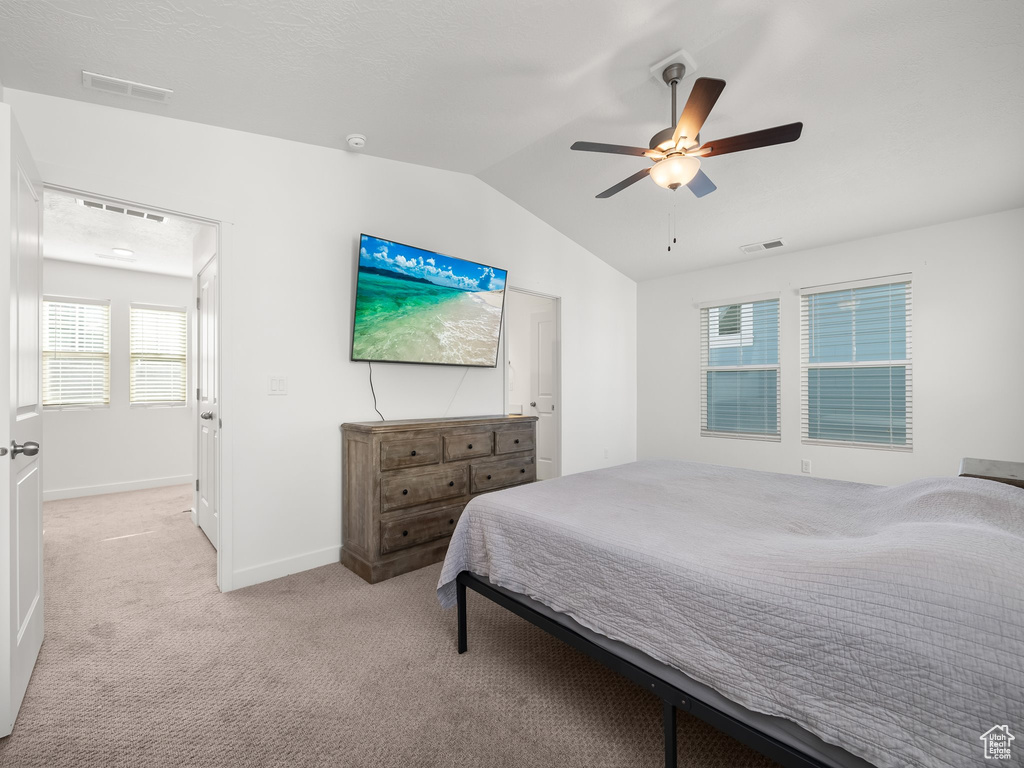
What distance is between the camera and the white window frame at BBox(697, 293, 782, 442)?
481 centimetres

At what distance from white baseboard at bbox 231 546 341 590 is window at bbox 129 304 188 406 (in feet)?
12.8

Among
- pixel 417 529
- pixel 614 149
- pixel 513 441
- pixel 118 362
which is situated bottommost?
pixel 417 529

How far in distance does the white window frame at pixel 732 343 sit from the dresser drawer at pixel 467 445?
303cm

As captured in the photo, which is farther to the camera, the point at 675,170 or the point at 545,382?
the point at 545,382

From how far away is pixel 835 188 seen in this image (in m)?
3.49

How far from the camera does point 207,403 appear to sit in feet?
11.5

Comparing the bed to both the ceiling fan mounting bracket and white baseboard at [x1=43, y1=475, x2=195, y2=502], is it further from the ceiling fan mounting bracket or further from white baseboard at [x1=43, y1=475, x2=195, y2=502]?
white baseboard at [x1=43, y1=475, x2=195, y2=502]

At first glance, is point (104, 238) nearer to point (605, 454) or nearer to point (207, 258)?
point (207, 258)

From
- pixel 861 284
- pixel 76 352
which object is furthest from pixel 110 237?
pixel 861 284

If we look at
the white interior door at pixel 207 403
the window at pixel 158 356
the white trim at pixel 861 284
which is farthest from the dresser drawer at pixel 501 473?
the window at pixel 158 356

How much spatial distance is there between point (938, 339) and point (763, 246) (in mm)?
1641

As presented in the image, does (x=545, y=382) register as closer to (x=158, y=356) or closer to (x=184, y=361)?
(x=184, y=361)

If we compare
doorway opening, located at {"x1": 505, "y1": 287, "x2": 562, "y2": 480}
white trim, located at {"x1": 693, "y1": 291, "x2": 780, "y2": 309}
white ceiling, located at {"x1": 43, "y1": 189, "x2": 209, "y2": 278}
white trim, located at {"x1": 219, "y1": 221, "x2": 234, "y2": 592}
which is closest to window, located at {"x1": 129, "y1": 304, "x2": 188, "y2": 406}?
white ceiling, located at {"x1": 43, "y1": 189, "x2": 209, "y2": 278}

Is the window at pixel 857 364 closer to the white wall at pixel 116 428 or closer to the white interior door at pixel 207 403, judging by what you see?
the white interior door at pixel 207 403
